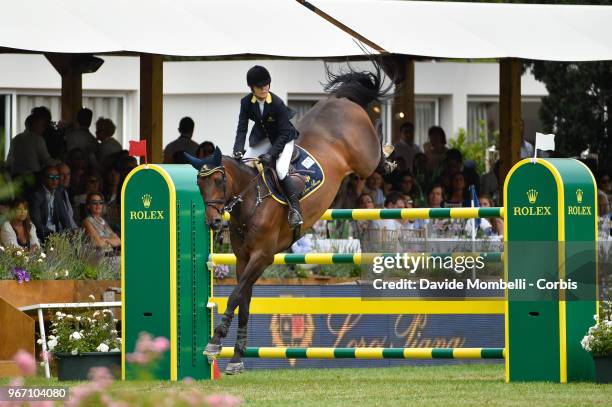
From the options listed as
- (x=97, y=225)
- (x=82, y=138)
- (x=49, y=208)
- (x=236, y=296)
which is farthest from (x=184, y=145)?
(x=236, y=296)

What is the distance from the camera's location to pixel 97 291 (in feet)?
38.8

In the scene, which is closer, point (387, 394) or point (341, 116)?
point (387, 394)

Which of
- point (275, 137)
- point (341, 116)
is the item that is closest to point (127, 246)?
point (275, 137)

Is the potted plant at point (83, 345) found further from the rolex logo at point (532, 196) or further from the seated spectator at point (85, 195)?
the seated spectator at point (85, 195)

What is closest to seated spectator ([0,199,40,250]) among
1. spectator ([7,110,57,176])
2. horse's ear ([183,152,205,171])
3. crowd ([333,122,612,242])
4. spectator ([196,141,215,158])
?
spectator ([7,110,57,176])

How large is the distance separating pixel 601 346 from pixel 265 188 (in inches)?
101

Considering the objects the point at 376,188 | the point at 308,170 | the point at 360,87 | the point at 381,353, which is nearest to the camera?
the point at 381,353

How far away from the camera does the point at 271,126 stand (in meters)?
10.0

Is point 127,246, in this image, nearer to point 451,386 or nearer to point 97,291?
point 97,291

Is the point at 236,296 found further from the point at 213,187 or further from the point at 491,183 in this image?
the point at 491,183

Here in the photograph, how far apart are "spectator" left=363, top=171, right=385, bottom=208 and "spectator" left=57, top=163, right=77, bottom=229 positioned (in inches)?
131

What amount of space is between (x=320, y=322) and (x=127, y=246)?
290 centimetres

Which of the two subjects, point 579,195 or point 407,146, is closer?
point 579,195

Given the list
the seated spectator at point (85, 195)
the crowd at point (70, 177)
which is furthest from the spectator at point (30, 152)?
the seated spectator at point (85, 195)
